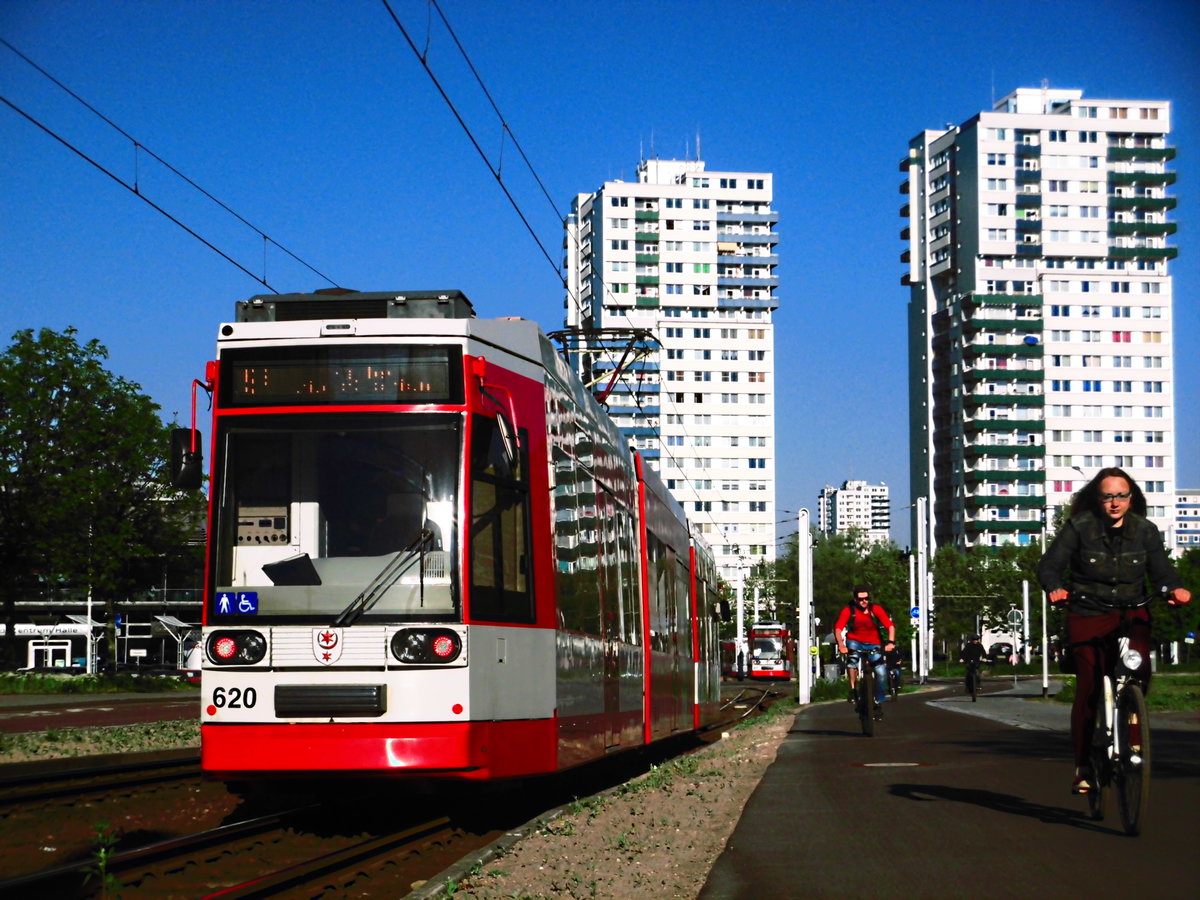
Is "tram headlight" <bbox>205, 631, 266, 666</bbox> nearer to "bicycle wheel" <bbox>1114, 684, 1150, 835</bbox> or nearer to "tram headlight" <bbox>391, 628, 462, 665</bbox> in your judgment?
"tram headlight" <bbox>391, 628, 462, 665</bbox>

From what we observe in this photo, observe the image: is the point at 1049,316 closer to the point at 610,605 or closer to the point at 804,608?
the point at 804,608

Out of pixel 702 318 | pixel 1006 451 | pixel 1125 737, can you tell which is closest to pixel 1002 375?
pixel 1006 451

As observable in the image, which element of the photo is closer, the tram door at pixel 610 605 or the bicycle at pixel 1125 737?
the bicycle at pixel 1125 737

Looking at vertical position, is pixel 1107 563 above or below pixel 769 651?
above

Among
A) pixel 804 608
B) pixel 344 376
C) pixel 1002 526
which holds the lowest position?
pixel 804 608

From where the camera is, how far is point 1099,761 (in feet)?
26.7

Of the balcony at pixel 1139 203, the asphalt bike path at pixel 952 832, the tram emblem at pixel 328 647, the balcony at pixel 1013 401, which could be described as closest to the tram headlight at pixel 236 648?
the tram emblem at pixel 328 647

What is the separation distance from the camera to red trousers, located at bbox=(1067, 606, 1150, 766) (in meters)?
8.02

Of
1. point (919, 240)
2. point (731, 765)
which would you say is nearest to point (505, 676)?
point (731, 765)

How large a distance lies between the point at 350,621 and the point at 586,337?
11437mm

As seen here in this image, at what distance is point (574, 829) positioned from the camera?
31.5 ft

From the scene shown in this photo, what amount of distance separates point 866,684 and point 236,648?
10297 mm

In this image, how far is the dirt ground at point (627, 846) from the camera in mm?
7359

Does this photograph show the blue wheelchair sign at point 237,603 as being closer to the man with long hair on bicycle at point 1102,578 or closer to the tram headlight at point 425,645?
the tram headlight at point 425,645
